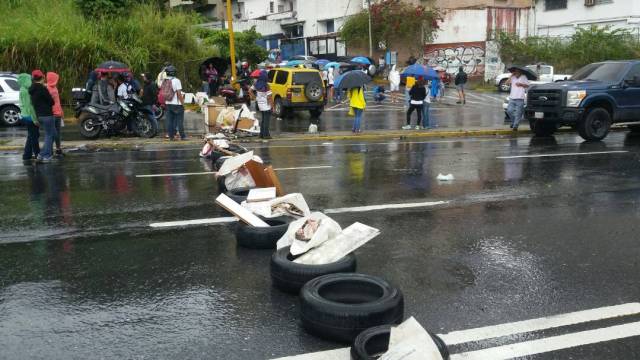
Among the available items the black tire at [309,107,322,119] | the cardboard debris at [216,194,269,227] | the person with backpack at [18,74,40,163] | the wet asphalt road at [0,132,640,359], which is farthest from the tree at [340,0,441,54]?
the cardboard debris at [216,194,269,227]

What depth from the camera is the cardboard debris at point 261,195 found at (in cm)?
682

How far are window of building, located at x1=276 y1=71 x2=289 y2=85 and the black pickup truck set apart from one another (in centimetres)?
946

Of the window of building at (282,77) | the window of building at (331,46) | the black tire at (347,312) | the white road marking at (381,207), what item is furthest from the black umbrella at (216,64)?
the window of building at (331,46)

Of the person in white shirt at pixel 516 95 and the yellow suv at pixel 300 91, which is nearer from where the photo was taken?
the person in white shirt at pixel 516 95

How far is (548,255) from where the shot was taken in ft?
19.2

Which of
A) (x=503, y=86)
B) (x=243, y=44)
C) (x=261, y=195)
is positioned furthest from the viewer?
(x=243, y=44)

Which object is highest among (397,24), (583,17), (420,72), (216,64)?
(397,24)

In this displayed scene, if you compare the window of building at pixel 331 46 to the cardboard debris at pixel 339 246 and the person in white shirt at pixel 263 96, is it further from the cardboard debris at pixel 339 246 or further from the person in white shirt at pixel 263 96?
the cardboard debris at pixel 339 246

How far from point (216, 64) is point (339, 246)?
23965 millimetres

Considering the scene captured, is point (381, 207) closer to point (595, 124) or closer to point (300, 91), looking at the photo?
point (595, 124)

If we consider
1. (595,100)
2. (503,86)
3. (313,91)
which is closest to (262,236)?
(595,100)

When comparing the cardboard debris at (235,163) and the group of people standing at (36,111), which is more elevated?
the group of people standing at (36,111)

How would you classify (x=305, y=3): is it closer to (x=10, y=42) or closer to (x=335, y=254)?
(x=10, y=42)

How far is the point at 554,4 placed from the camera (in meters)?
44.5
